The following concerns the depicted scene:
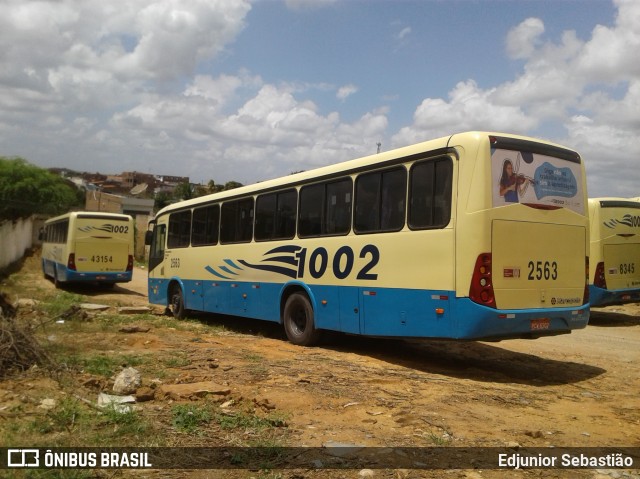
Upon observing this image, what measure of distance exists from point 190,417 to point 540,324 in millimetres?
4620

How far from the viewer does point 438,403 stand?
19.9 ft

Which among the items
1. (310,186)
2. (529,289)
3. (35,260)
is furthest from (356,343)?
(35,260)

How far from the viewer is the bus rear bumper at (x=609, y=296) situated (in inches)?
522

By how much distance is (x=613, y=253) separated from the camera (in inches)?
535

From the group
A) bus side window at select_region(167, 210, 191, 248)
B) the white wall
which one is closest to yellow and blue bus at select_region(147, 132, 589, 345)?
bus side window at select_region(167, 210, 191, 248)

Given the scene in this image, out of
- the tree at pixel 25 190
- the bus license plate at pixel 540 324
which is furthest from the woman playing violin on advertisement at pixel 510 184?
the tree at pixel 25 190

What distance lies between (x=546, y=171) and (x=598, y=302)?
23.3 ft

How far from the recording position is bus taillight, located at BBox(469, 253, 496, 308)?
6.93 metres

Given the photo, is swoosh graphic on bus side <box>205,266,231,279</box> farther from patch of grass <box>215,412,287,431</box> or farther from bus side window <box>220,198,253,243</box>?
patch of grass <box>215,412,287,431</box>

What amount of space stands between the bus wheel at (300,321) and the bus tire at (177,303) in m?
4.90

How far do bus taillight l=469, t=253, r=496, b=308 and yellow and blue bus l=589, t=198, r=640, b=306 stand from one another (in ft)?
25.0

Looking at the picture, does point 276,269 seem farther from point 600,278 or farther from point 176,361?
point 600,278

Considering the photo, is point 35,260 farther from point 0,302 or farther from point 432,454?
point 432,454

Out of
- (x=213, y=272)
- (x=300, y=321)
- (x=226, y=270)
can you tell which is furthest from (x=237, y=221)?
(x=300, y=321)
